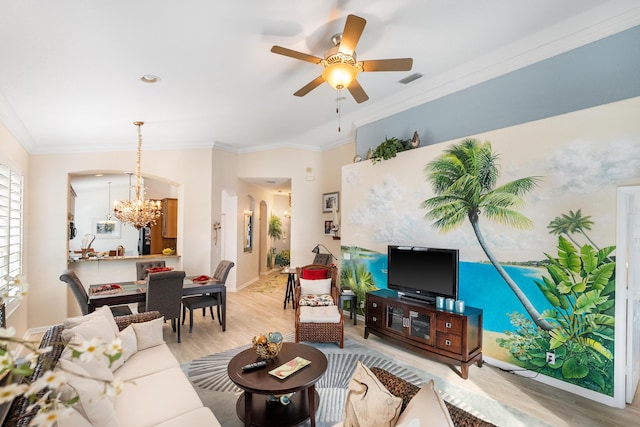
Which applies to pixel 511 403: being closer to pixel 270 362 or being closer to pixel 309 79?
pixel 270 362

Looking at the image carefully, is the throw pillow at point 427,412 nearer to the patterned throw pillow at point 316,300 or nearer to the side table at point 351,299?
the patterned throw pillow at point 316,300

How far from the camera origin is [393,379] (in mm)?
1735

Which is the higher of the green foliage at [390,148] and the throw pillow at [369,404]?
A: the green foliage at [390,148]

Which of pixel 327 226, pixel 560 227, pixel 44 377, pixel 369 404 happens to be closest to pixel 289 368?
pixel 369 404

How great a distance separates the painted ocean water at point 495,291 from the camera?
3176 millimetres

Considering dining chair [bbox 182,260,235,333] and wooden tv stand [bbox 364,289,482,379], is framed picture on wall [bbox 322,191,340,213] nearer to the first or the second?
dining chair [bbox 182,260,235,333]

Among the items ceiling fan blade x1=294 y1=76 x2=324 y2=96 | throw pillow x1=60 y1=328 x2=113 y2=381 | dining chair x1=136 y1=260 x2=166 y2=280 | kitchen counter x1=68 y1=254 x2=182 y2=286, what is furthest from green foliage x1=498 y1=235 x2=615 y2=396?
kitchen counter x1=68 y1=254 x2=182 y2=286

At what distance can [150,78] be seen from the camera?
3395mm

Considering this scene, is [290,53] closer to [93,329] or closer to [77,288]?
[93,329]

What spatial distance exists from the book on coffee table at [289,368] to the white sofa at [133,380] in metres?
0.56

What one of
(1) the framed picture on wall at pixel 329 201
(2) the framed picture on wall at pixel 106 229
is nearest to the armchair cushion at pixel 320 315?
(1) the framed picture on wall at pixel 329 201

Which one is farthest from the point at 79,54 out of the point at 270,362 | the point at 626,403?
the point at 626,403

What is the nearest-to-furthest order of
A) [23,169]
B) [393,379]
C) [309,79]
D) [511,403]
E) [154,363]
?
1. [393,379]
2. [154,363]
3. [511,403]
4. [309,79]
5. [23,169]

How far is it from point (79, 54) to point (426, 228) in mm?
4100
